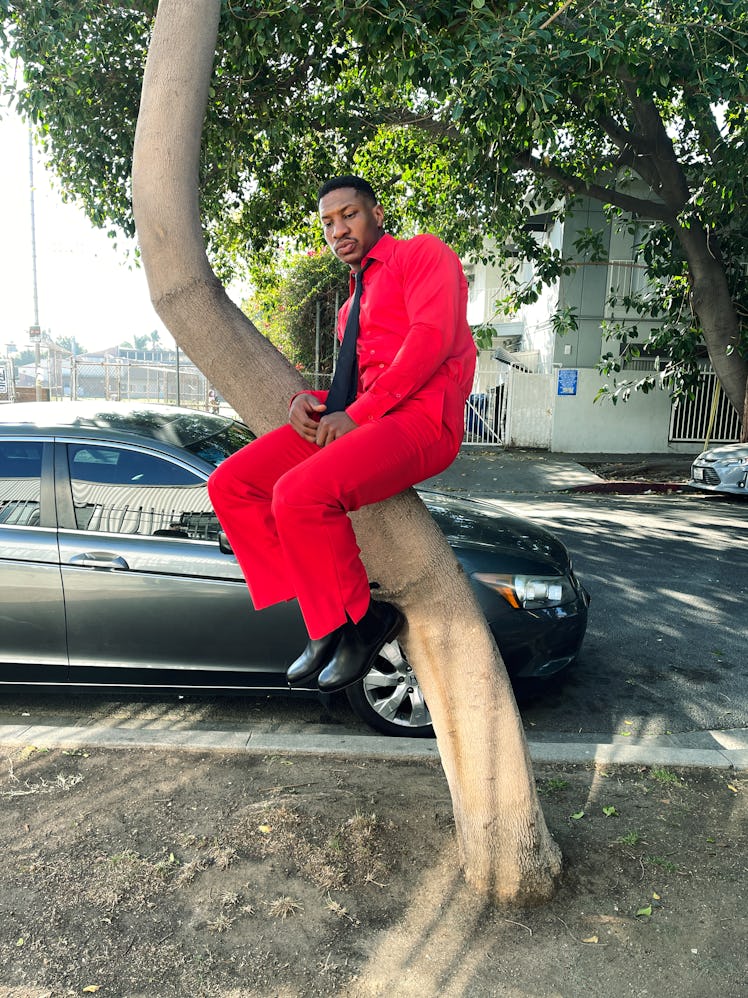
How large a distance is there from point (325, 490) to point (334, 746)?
6.49 ft

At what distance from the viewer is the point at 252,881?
109 inches

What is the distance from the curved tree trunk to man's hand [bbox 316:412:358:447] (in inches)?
10.7

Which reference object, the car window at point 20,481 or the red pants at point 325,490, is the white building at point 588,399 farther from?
the red pants at point 325,490

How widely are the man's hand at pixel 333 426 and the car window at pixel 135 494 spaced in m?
2.17

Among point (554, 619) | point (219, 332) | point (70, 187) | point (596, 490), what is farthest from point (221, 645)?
point (596, 490)

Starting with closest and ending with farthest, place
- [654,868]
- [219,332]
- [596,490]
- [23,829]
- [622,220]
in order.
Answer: [219,332], [654,868], [23,829], [596,490], [622,220]

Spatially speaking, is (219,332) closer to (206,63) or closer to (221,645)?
(206,63)

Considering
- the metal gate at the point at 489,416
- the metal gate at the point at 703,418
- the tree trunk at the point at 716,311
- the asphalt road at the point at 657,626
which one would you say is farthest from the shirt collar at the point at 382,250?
the metal gate at the point at 703,418

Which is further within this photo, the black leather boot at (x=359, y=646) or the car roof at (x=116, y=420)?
the car roof at (x=116, y=420)

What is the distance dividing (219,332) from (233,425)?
9.28 ft

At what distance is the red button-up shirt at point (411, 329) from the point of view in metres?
2.21

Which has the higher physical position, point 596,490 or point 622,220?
point 622,220

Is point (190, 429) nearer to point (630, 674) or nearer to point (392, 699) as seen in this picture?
point (392, 699)

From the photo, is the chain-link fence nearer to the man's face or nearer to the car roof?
the car roof
